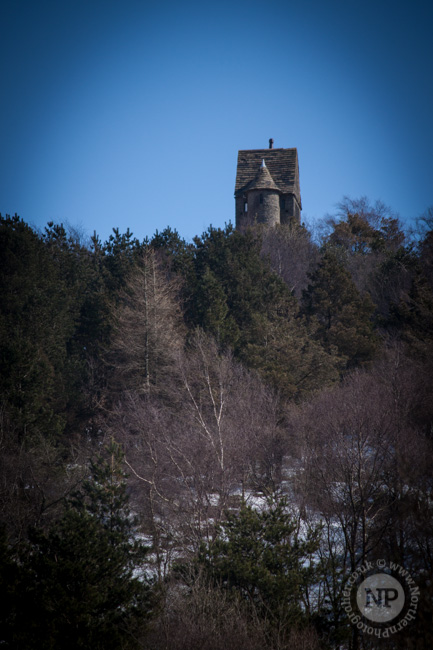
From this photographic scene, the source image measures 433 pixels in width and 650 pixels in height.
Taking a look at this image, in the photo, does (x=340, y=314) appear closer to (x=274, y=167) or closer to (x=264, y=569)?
(x=264, y=569)

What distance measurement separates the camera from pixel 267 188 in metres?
51.3

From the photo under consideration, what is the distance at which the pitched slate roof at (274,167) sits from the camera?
5394 centimetres

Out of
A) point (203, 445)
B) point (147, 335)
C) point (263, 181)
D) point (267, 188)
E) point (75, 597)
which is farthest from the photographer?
point (263, 181)

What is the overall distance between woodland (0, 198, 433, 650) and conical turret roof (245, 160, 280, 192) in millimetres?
14413

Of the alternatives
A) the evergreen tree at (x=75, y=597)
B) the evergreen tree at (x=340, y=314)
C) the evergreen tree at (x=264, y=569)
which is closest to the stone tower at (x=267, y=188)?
the evergreen tree at (x=340, y=314)

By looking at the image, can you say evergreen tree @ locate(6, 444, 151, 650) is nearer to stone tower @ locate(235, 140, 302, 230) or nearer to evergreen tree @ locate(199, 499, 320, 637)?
evergreen tree @ locate(199, 499, 320, 637)

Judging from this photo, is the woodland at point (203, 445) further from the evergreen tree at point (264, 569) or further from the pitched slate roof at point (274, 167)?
the pitched slate roof at point (274, 167)

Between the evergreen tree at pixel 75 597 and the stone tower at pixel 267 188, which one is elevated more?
the stone tower at pixel 267 188

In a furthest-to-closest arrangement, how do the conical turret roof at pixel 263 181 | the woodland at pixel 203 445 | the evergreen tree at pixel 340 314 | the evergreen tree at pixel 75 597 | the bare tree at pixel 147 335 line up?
the conical turret roof at pixel 263 181 → the evergreen tree at pixel 340 314 → the bare tree at pixel 147 335 → the woodland at pixel 203 445 → the evergreen tree at pixel 75 597

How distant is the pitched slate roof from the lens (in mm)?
53938

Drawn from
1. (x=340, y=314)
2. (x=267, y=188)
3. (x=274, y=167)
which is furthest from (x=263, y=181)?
(x=340, y=314)

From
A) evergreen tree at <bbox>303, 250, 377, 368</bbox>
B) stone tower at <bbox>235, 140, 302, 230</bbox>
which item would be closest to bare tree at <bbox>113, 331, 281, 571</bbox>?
evergreen tree at <bbox>303, 250, 377, 368</bbox>

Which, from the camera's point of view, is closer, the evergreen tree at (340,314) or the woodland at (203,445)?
the woodland at (203,445)

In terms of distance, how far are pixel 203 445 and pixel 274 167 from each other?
3785cm
